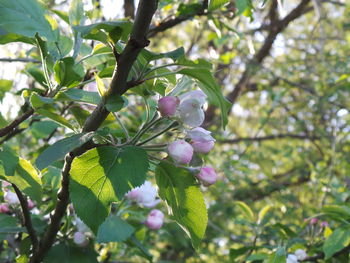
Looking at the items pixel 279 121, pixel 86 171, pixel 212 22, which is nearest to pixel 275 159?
pixel 279 121

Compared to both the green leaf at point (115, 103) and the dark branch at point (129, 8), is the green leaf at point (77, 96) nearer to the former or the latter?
the green leaf at point (115, 103)

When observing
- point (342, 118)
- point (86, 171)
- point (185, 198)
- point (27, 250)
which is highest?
point (86, 171)

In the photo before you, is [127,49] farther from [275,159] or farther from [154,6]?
[275,159]

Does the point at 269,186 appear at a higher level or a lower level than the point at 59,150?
lower

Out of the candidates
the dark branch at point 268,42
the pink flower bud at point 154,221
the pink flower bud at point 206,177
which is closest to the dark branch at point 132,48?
the pink flower bud at point 206,177

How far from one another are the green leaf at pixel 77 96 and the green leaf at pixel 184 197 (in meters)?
0.19

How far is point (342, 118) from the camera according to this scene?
4051 mm

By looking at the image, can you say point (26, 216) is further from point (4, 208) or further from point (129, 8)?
point (129, 8)

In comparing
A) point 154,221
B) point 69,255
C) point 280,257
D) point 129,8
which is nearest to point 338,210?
point 280,257

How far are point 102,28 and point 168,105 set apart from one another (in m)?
0.17

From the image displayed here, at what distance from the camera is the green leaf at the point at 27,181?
97cm

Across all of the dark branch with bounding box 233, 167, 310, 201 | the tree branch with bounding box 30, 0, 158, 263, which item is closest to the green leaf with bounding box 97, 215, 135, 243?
the tree branch with bounding box 30, 0, 158, 263

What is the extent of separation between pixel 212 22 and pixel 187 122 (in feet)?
3.99

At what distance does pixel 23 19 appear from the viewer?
83 centimetres
